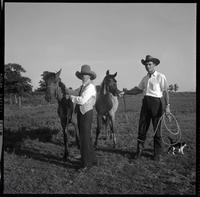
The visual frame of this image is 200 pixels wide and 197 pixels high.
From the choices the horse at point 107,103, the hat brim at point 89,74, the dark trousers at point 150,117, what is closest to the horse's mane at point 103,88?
the horse at point 107,103

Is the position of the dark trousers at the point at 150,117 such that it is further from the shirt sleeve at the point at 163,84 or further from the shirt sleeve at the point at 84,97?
the shirt sleeve at the point at 84,97

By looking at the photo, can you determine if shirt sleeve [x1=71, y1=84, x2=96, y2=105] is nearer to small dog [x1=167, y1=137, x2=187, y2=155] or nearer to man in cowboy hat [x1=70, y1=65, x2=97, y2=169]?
man in cowboy hat [x1=70, y1=65, x2=97, y2=169]

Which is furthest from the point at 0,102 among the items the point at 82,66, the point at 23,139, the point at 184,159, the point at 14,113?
the point at 184,159

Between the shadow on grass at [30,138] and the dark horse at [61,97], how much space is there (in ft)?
0.98

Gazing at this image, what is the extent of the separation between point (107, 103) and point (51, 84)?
1415 millimetres

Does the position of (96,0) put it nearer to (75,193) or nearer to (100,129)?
(100,129)

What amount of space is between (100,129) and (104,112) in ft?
1.42

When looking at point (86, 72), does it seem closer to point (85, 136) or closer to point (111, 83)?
point (111, 83)

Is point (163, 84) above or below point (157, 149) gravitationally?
above

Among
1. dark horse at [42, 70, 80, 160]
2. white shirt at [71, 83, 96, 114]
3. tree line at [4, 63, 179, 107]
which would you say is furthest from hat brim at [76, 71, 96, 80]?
tree line at [4, 63, 179, 107]

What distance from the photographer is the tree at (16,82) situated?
17.8 feet

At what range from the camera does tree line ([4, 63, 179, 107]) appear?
5410 mm

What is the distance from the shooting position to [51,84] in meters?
5.22

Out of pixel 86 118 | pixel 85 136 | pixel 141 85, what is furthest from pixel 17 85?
pixel 141 85
